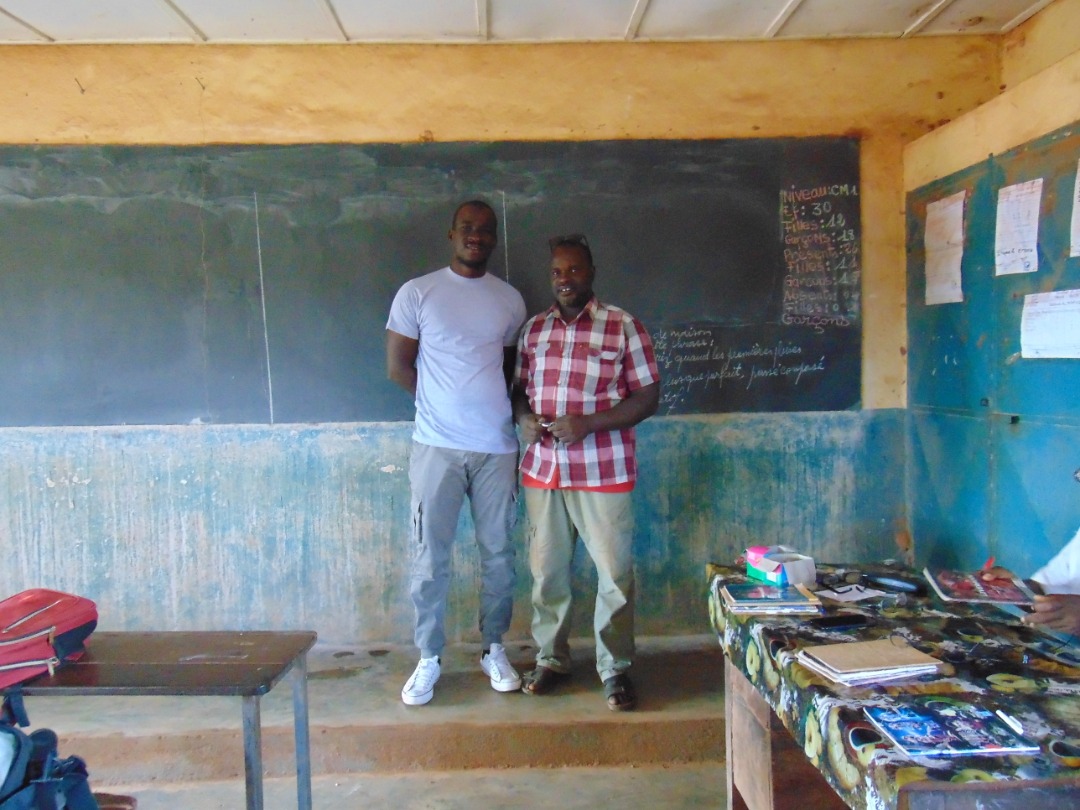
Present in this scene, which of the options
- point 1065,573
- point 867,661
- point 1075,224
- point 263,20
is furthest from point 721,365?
point 263,20

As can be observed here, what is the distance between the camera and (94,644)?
2004mm

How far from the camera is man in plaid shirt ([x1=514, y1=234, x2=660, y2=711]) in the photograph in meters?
2.82

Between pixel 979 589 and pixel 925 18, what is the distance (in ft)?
8.35

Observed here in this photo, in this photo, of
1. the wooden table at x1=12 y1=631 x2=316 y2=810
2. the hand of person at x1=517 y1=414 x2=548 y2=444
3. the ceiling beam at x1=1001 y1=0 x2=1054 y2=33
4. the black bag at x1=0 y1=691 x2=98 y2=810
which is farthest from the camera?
the ceiling beam at x1=1001 y1=0 x2=1054 y2=33

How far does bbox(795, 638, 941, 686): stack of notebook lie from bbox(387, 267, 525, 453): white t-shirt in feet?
5.25

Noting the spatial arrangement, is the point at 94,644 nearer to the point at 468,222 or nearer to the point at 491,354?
the point at 491,354

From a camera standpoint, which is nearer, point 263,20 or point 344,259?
point 263,20

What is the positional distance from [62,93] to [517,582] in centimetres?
292

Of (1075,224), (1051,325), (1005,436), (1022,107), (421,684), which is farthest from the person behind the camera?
(421,684)

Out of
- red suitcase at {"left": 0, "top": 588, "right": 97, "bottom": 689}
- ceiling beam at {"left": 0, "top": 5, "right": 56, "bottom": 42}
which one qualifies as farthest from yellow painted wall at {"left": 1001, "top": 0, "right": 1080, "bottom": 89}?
ceiling beam at {"left": 0, "top": 5, "right": 56, "bottom": 42}

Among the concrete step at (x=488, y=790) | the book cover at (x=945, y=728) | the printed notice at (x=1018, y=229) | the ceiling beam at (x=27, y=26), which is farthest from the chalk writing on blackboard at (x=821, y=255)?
the ceiling beam at (x=27, y=26)

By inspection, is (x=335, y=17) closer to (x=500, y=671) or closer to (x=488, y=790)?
(x=500, y=671)

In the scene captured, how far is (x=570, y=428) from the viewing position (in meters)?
2.69

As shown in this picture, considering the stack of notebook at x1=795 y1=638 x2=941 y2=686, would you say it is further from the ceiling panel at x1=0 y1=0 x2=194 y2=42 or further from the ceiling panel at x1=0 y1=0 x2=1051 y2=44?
the ceiling panel at x1=0 y1=0 x2=194 y2=42
